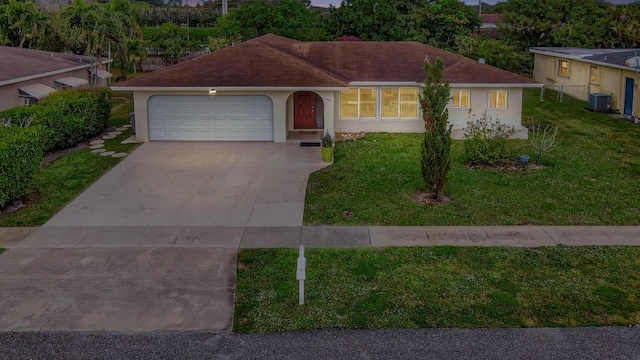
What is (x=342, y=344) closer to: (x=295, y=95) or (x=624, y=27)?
(x=295, y=95)

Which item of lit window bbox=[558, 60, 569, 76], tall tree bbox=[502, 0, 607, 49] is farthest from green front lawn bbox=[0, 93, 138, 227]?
tall tree bbox=[502, 0, 607, 49]

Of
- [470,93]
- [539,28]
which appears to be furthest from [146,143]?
[539,28]

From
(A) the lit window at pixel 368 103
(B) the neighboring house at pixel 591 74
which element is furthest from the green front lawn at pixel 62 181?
(B) the neighboring house at pixel 591 74

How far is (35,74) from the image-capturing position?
25.4 m

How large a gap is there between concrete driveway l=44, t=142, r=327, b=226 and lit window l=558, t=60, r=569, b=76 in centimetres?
2068

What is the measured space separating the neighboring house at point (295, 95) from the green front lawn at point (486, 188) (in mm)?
1863

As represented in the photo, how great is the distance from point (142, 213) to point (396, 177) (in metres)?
7.35

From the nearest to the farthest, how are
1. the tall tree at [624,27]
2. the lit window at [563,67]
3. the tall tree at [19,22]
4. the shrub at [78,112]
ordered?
the shrub at [78,112], the lit window at [563,67], the tall tree at [19,22], the tall tree at [624,27]

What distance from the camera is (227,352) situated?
28.3ft

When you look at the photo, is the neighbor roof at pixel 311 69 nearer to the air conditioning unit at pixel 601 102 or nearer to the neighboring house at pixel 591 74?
Answer: the air conditioning unit at pixel 601 102

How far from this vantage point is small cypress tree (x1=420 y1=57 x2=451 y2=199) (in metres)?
14.6

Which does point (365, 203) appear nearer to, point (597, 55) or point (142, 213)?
point (142, 213)

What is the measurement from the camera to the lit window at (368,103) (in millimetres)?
24188

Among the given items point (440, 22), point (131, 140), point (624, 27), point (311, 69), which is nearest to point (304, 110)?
point (311, 69)
